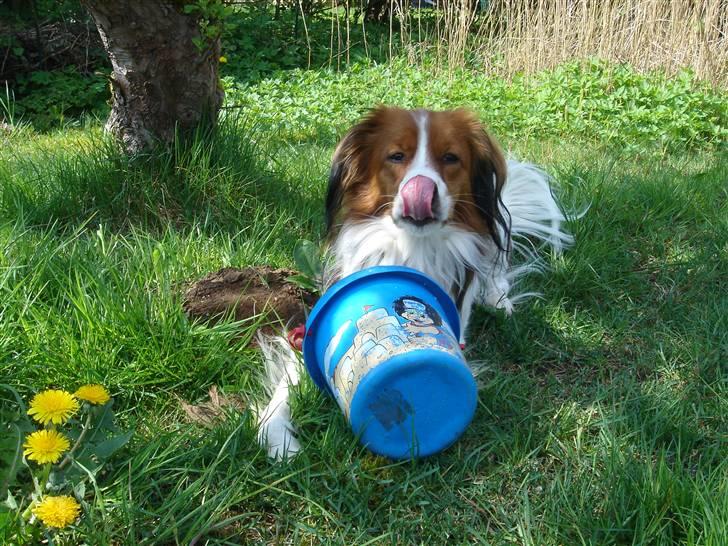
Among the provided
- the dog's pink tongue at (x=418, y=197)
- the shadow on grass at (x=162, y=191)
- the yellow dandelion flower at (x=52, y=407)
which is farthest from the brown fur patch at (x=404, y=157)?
the yellow dandelion flower at (x=52, y=407)

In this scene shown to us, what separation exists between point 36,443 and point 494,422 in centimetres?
133

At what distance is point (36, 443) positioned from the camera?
146 centimetres

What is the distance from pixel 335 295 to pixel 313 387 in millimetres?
306

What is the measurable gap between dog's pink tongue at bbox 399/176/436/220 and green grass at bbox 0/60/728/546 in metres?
0.61

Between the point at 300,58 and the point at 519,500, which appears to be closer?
the point at 519,500

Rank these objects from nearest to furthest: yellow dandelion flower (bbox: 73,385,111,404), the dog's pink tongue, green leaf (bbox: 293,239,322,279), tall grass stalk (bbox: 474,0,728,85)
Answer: yellow dandelion flower (bbox: 73,385,111,404)
the dog's pink tongue
green leaf (bbox: 293,239,322,279)
tall grass stalk (bbox: 474,0,728,85)

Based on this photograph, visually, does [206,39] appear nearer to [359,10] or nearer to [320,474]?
[320,474]

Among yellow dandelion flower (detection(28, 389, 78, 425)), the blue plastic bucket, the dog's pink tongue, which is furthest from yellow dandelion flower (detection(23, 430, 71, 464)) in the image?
the dog's pink tongue

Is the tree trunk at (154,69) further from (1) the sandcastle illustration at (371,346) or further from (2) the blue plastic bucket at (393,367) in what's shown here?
(1) the sandcastle illustration at (371,346)

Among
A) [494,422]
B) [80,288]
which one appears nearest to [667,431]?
[494,422]

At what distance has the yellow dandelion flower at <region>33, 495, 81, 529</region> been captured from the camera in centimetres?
138

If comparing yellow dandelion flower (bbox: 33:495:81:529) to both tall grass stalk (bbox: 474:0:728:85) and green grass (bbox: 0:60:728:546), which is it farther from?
tall grass stalk (bbox: 474:0:728:85)

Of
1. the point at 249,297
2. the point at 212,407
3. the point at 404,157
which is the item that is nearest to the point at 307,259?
the point at 249,297

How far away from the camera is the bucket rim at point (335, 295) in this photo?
84.5 inches
